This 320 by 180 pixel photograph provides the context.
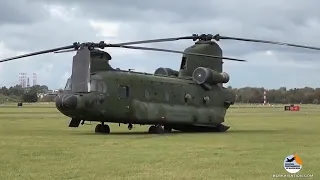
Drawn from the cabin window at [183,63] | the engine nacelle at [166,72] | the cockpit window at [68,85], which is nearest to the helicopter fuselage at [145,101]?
the cockpit window at [68,85]

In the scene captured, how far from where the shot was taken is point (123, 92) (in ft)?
85.7

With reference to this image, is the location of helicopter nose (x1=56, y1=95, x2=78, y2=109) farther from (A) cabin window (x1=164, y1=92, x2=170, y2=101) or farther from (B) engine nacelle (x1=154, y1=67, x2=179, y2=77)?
(B) engine nacelle (x1=154, y1=67, x2=179, y2=77)

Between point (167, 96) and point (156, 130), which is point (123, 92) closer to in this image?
point (156, 130)

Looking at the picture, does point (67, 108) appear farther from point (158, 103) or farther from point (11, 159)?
point (11, 159)

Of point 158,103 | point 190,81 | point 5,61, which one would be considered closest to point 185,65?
point 190,81

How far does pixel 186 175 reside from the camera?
11273 mm

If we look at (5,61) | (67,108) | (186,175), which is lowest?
(186,175)

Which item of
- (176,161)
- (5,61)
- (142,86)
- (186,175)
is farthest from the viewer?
(142,86)

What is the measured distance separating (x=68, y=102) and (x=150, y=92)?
5.22m

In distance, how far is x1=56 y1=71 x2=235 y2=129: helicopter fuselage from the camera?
24598 mm

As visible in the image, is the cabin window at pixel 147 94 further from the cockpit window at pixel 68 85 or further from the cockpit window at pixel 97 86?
the cockpit window at pixel 68 85

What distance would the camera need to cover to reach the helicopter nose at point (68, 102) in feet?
78.1

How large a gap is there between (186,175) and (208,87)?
63.8 ft

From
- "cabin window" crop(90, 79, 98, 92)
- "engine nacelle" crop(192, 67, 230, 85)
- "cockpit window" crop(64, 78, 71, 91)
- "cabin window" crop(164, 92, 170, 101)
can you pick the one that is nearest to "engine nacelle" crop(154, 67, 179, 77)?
"engine nacelle" crop(192, 67, 230, 85)
